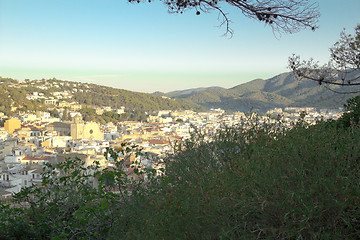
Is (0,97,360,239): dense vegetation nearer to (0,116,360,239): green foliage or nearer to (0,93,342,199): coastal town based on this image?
(0,116,360,239): green foliage

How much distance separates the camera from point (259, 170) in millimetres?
1544

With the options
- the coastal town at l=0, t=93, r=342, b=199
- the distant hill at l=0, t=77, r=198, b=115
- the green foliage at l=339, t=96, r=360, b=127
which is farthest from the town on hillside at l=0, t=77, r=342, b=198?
the distant hill at l=0, t=77, r=198, b=115

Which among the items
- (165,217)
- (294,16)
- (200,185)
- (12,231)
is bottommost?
(12,231)

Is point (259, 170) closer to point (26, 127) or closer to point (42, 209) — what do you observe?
point (42, 209)

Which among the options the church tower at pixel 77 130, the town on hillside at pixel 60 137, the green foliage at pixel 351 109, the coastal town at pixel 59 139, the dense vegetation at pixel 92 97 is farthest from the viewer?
the dense vegetation at pixel 92 97

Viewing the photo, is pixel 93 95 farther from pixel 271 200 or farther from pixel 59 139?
pixel 271 200

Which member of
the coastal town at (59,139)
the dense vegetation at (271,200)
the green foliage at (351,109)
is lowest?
the coastal town at (59,139)

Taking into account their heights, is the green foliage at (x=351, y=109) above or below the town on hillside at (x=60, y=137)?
above

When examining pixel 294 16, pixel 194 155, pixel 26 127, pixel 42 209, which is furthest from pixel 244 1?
pixel 26 127

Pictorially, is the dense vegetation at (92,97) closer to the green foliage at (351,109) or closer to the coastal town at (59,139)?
the coastal town at (59,139)

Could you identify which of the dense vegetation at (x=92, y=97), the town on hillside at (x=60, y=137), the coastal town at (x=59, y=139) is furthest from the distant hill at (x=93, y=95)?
the coastal town at (x=59, y=139)

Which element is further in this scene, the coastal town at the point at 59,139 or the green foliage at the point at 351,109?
the coastal town at the point at 59,139

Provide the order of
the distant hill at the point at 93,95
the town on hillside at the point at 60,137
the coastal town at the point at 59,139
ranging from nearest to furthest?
the coastal town at the point at 59,139 < the town on hillside at the point at 60,137 < the distant hill at the point at 93,95

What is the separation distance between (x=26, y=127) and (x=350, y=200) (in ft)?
155
